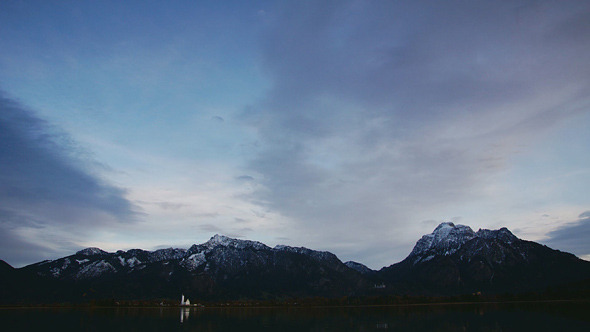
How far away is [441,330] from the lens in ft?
328

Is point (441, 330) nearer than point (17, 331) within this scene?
No

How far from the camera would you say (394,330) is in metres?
97.2

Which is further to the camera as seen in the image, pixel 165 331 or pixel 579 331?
pixel 165 331

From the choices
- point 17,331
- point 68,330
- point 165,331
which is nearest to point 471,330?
point 165,331

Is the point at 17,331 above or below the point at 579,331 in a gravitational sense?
above

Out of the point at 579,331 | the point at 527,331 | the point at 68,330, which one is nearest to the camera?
the point at 579,331

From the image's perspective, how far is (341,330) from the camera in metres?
98.6

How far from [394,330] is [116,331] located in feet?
222

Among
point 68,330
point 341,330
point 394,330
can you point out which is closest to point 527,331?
point 394,330

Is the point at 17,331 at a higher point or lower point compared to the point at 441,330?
higher

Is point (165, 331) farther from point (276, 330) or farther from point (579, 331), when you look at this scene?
point (579, 331)

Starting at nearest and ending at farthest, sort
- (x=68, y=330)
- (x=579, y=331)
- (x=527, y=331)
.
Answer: (x=579, y=331) → (x=527, y=331) → (x=68, y=330)

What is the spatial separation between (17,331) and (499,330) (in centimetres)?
11362

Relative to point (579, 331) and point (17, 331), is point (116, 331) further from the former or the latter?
point (579, 331)
